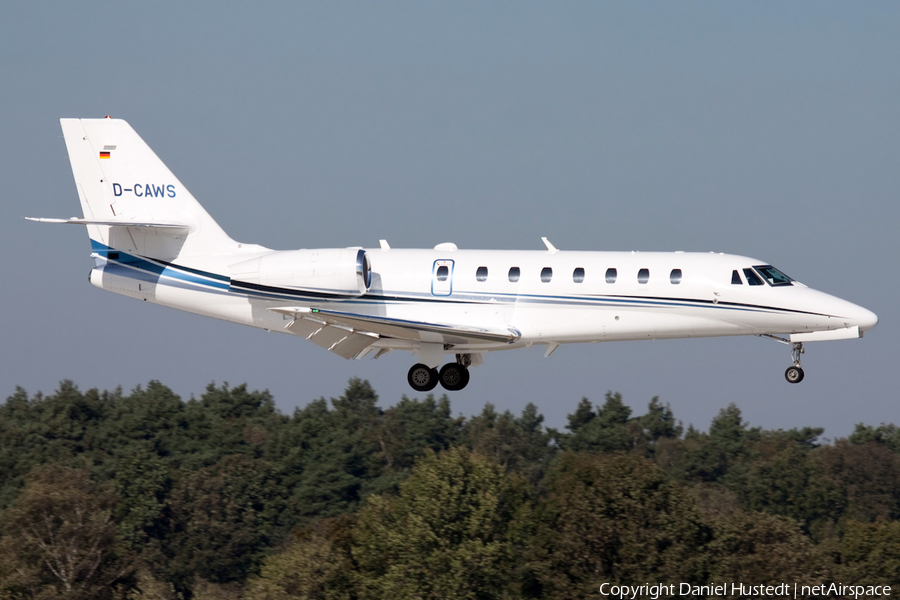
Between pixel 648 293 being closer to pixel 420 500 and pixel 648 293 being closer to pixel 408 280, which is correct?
pixel 408 280

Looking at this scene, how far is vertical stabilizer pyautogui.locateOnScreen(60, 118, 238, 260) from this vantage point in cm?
2836

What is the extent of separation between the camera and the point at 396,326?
2550 centimetres

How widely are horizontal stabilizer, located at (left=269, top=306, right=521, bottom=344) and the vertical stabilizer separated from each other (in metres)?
3.73

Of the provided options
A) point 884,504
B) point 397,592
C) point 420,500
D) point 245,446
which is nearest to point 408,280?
point 397,592

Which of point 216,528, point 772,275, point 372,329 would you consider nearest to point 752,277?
point 772,275

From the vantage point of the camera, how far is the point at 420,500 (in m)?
49.9

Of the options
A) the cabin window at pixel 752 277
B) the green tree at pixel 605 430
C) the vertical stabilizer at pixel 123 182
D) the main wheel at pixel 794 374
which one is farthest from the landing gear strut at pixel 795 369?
the green tree at pixel 605 430

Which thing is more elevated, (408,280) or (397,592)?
(408,280)

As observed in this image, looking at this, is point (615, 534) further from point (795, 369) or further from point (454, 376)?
point (795, 369)

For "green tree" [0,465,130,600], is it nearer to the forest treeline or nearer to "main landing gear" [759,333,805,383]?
the forest treeline

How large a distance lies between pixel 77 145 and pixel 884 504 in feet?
203

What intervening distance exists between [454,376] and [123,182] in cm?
886

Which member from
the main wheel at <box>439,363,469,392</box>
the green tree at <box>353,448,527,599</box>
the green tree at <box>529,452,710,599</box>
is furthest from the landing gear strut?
the green tree at <box>529,452,710,599</box>

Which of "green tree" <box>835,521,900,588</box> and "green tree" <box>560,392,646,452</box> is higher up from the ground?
"green tree" <box>560,392,646,452</box>
